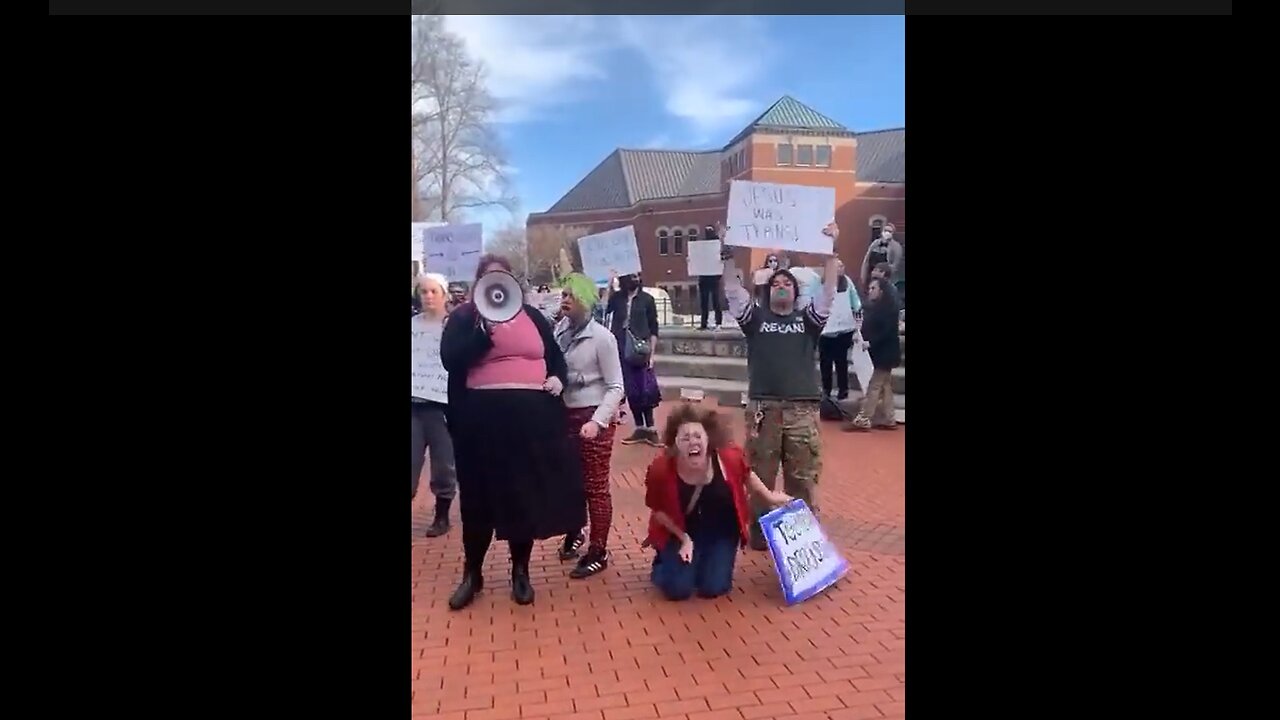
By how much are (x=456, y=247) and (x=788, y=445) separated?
1.94 meters

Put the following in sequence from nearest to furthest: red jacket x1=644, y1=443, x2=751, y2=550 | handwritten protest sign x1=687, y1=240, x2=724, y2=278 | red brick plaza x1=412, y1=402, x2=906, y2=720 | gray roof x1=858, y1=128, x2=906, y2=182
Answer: red brick plaza x1=412, y1=402, x2=906, y2=720
red jacket x1=644, y1=443, x2=751, y2=550
handwritten protest sign x1=687, y1=240, x2=724, y2=278
gray roof x1=858, y1=128, x2=906, y2=182

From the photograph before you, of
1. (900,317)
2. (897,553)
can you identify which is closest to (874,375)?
(900,317)

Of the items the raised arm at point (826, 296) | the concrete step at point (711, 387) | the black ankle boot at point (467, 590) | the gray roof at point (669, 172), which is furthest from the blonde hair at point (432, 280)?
the concrete step at point (711, 387)

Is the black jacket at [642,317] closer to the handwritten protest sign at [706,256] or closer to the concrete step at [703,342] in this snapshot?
the handwritten protest sign at [706,256]

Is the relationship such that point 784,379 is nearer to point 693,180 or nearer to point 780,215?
point 780,215

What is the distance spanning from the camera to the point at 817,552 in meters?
3.74

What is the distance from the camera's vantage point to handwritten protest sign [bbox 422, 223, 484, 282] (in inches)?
158

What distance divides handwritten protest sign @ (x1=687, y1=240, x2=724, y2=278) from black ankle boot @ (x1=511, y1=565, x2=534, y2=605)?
1.72 m

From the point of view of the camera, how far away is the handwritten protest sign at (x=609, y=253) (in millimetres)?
4266

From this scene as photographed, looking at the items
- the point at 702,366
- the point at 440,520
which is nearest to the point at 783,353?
the point at 440,520

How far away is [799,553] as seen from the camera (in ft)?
12.0

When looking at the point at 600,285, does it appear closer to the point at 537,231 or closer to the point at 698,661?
the point at 537,231

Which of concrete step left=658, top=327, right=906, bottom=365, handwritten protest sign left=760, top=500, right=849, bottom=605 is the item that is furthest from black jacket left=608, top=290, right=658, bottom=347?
handwritten protest sign left=760, top=500, right=849, bottom=605

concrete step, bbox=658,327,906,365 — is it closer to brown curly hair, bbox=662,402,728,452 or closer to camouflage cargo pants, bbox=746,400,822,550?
camouflage cargo pants, bbox=746,400,822,550
